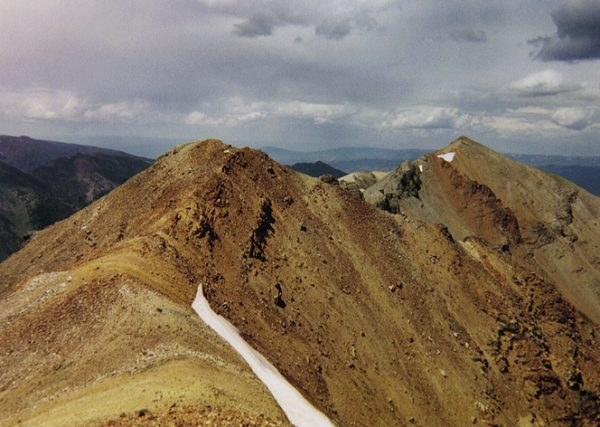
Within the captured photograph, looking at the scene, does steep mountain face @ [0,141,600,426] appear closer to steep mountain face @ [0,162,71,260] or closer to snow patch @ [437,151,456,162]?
snow patch @ [437,151,456,162]

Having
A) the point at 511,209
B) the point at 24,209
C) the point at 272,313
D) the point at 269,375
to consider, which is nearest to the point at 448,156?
the point at 511,209

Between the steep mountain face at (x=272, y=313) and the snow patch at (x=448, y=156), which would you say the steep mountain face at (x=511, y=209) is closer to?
the snow patch at (x=448, y=156)

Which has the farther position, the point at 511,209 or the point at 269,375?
the point at 511,209

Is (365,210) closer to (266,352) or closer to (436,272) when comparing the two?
(436,272)

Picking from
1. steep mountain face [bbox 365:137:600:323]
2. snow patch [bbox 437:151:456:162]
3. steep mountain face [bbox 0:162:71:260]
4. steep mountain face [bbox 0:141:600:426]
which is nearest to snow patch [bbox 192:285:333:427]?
steep mountain face [bbox 0:141:600:426]

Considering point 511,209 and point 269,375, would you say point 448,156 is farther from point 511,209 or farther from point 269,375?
point 269,375

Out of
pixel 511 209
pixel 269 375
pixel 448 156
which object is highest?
pixel 448 156

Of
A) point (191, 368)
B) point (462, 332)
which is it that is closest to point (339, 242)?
point (462, 332)

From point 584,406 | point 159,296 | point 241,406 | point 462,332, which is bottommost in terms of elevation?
point 584,406
